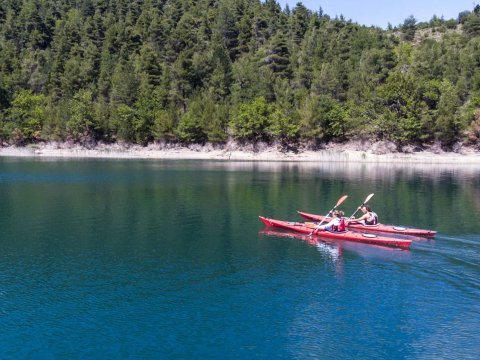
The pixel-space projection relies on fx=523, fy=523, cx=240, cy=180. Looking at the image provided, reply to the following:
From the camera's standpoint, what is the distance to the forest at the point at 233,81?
11581cm

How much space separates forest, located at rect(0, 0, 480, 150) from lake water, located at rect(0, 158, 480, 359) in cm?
6619

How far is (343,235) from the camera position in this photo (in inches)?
1454

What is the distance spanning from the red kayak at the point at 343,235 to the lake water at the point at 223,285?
2.30 ft

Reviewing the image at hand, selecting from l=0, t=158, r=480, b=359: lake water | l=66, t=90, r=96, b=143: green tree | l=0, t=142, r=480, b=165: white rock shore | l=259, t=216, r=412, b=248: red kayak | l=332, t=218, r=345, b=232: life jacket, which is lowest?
l=0, t=158, r=480, b=359: lake water

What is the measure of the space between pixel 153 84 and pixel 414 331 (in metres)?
134

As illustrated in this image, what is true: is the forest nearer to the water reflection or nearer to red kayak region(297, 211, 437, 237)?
red kayak region(297, 211, 437, 237)

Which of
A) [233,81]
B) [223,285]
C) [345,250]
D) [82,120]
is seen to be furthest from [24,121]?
[223,285]

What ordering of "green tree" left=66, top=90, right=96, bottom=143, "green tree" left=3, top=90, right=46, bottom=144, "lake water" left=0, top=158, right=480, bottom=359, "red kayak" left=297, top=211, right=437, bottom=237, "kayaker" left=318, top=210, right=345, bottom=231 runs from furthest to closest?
"green tree" left=3, top=90, right=46, bottom=144, "green tree" left=66, top=90, right=96, bottom=143, "kayaker" left=318, top=210, right=345, bottom=231, "red kayak" left=297, top=211, right=437, bottom=237, "lake water" left=0, top=158, right=480, bottom=359

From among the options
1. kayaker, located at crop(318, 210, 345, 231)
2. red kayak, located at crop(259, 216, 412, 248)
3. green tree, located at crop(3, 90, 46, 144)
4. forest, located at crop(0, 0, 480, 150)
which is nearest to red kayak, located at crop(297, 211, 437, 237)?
red kayak, located at crop(259, 216, 412, 248)

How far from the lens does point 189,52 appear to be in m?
152

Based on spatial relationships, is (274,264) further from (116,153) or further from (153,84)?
(153,84)

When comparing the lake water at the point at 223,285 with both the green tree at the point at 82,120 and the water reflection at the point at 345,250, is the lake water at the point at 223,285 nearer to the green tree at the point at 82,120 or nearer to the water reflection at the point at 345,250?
the water reflection at the point at 345,250

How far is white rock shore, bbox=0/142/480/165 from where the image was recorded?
113m

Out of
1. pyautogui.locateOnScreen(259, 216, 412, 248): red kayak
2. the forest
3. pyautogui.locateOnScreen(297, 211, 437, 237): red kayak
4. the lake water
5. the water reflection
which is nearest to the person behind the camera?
the lake water
